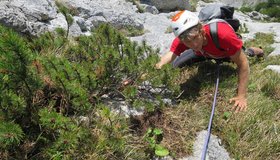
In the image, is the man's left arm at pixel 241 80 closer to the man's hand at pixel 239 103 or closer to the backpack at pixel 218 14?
the man's hand at pixel 239 103

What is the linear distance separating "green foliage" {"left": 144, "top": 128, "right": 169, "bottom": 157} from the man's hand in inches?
45.0

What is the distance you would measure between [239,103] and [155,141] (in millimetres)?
1364

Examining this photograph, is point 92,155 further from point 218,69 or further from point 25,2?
point 25,2

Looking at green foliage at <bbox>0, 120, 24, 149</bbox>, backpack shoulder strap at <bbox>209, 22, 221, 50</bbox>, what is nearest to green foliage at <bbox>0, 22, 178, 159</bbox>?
green foliage at <bbox>0, 120, 24, 149</bbox>

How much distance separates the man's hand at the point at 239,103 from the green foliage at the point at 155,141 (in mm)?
1142

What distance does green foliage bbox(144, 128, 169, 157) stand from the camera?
3.29 metres

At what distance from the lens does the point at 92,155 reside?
2.87 metres

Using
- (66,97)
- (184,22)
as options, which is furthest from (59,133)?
(184,22)

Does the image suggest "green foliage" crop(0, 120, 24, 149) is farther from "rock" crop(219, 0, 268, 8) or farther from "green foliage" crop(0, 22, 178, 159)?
"rock" crop(219, 0, 268, 8)

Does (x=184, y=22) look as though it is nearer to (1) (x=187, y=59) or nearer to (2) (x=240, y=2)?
(1) (x=187, y=59)

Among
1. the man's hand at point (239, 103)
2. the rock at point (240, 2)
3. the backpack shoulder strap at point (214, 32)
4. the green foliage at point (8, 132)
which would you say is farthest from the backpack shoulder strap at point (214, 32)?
the rock at point (240, 2)

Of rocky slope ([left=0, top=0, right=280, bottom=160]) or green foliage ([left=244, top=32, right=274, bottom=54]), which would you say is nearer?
rocky slope ([left=0, top=0, right=280, bottom=160])

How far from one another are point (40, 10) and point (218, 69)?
4519 mm

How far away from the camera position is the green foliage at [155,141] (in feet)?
10.8
